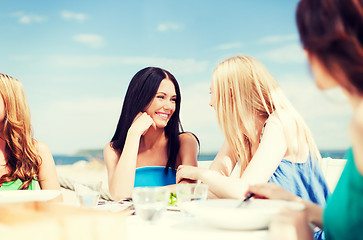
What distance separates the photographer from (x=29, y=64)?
109ft

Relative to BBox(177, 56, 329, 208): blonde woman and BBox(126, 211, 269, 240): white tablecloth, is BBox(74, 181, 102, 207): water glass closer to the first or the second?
BBox(126, 211, 269, 240): white tablecloth

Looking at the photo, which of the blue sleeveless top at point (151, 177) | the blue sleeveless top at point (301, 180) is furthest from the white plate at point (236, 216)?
the blue sleeveless top at point (151, 177)

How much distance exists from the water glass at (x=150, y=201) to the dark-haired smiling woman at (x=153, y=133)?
1.36m

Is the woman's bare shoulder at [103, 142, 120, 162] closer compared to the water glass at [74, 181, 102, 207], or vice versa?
the water glass at [74, 181, 102, 207]

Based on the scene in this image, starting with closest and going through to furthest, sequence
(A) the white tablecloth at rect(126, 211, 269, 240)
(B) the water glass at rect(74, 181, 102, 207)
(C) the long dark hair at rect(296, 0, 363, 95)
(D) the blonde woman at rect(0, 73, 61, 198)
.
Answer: (C) the long dark hair at rect(296, 0, 363, 95), (A) the white tablecloth at rect(126, 211, 269, 240), (B) the water glass at rect(74, 181, 102, 207), (D) the blonde woman at rect(0, 73, 61, 198)

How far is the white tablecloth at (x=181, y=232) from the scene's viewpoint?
3.59ft

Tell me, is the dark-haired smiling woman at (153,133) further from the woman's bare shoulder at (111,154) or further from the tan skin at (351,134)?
the tan skin at (351,134)

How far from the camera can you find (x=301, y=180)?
1.93m

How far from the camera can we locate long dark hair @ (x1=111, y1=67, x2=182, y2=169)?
9.06 ft

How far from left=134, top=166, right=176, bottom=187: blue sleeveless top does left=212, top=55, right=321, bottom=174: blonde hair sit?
2.62 feet

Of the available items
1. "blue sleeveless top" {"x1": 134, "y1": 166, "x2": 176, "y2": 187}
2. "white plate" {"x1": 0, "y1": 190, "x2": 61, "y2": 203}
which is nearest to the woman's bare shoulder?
"blue sleeveless top" {"x1": 134, "y1": 166, "x2": 176, "y2": 187}

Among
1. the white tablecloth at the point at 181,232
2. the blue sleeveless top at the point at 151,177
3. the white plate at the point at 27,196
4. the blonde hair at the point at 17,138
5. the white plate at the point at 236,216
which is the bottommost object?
the blue sleeveless top at the point at 151,177

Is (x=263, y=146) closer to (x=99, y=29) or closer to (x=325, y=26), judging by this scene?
(x=325, y=26)

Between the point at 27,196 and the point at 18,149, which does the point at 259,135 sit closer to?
the point at 27,196
